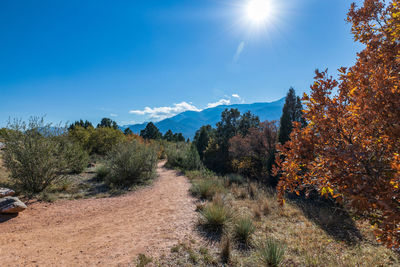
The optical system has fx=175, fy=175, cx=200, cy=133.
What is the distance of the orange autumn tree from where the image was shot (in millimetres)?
1185

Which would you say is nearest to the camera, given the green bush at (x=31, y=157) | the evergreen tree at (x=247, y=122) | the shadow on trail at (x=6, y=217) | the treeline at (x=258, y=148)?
the shadow on trail at (x=6, y=217)

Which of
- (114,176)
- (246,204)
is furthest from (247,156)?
(114,176)

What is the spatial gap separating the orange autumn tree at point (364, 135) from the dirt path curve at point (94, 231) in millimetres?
3157

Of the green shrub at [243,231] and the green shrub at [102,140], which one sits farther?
the green shrub at [102,140]

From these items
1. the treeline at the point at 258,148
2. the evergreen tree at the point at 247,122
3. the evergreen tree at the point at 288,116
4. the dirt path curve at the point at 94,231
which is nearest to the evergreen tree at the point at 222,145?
the treeline at the point at 258,148

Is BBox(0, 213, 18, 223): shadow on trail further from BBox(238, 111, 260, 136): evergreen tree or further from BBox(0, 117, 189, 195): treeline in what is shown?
BBox(238, 111, 260, 136): evergreen tree

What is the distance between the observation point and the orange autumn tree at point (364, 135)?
3.89 ft

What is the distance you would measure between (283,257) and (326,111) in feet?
9.49

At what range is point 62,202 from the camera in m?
6.11

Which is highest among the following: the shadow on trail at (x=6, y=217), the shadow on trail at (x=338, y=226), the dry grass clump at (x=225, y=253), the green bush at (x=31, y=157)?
the green bush at (x=31, y=157)

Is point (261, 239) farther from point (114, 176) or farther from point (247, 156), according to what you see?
point (247, 156)

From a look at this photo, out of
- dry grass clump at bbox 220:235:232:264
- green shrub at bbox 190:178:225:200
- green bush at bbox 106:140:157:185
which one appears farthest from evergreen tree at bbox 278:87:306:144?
dry grass clump at bbox 220:235:232:264

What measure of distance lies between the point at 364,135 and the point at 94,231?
17.3 ft

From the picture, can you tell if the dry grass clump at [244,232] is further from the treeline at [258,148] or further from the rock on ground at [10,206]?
the treeline at [258,148]
